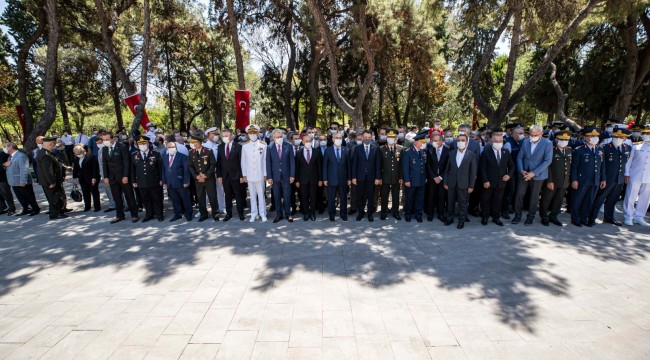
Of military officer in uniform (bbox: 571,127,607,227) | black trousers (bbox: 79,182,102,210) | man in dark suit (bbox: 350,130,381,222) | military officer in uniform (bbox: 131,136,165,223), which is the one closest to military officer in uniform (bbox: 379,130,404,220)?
man in dark suit (bbox: 350,130,381,222)

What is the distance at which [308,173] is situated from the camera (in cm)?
738

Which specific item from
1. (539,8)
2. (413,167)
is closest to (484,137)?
(413,167)

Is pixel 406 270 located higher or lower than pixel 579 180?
lower

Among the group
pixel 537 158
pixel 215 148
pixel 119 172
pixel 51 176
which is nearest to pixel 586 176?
pixel 537 158

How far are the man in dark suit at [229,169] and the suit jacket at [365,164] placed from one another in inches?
101

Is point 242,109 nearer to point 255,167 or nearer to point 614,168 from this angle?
point 255,167

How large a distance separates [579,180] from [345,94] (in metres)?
18.5

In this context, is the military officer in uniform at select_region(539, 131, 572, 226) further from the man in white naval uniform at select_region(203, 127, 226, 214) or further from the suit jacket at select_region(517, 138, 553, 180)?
the man in white naval uniform at select_region(203, 127, 226, 214)

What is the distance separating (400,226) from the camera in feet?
22.6

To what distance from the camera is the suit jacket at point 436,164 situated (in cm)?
726

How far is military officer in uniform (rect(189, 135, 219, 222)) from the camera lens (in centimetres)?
734

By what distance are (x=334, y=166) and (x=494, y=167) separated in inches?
132

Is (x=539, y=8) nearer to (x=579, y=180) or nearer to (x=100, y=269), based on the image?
(x=579, y=180)

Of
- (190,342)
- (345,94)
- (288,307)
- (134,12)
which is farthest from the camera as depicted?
(345,94)
